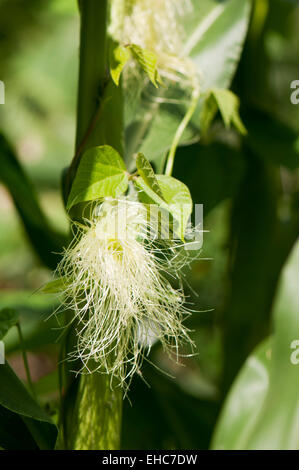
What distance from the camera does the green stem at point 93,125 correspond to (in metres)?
0.34

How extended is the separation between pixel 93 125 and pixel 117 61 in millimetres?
44

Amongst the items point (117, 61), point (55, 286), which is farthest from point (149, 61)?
point (55, 286)

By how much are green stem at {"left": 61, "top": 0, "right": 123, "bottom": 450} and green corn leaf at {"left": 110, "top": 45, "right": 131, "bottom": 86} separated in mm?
26

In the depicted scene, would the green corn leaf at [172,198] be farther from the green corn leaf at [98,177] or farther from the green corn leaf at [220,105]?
the green corn leaf at [220,105]

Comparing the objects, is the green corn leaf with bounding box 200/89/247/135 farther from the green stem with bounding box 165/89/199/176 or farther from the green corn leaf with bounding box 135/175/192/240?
the green corn leaf with bounding box 135/175/192/240

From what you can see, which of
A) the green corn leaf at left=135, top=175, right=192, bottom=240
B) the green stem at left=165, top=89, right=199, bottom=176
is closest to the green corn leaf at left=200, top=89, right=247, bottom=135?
the green stem at left=165, top=89, right=199, bottom=176

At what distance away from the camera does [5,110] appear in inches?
52.0

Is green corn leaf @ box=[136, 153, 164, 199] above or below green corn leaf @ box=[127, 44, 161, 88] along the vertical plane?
below

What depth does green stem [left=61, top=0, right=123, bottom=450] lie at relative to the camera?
339 mm

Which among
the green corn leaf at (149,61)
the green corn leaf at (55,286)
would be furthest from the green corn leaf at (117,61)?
the green corn leaf at (55,286)

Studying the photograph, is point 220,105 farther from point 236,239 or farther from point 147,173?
point 236,239

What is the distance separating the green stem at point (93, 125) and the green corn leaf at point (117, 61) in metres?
0.03

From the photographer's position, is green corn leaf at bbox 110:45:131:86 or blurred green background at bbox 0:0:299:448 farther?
blurred green background at bbox 0:0:299:448
